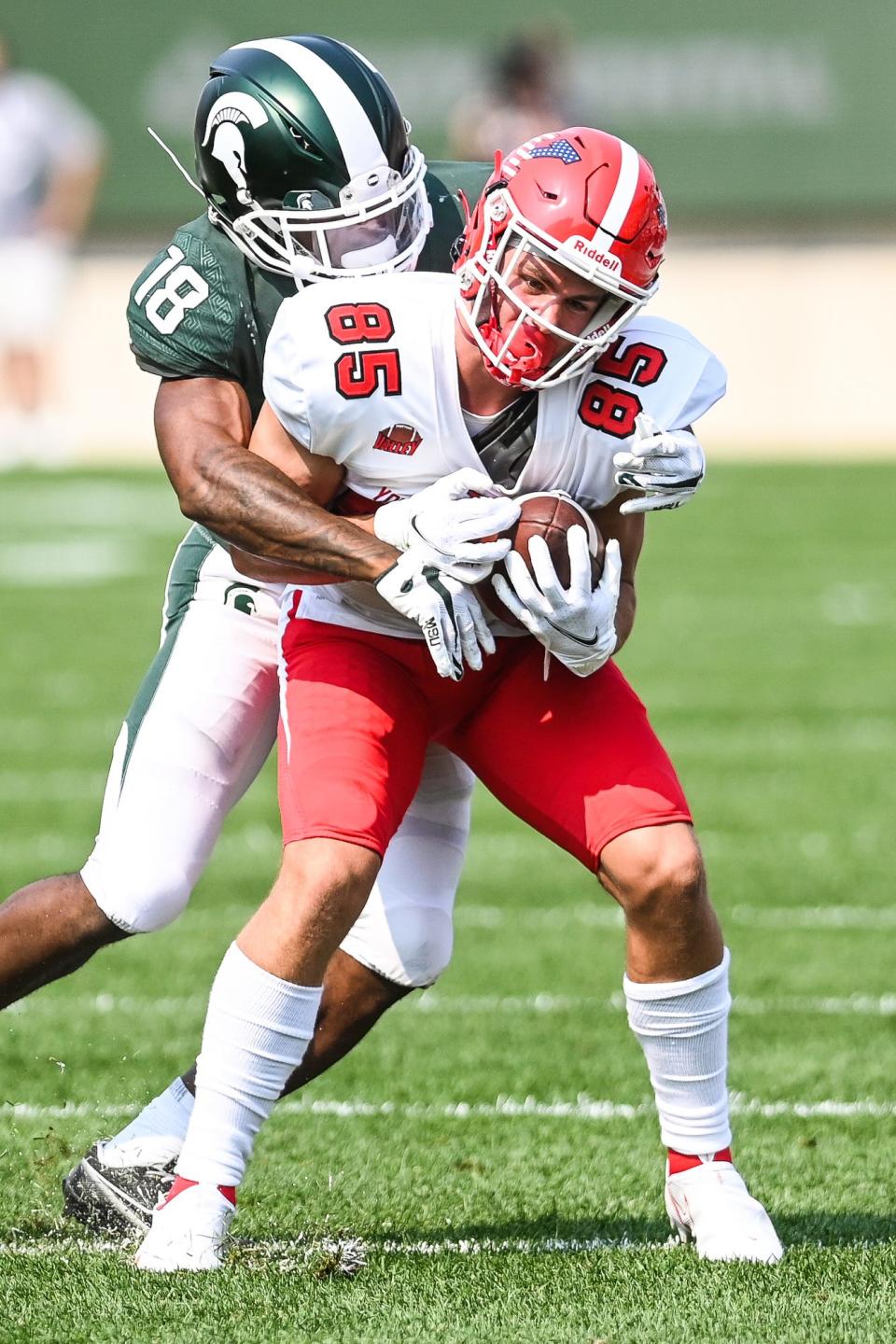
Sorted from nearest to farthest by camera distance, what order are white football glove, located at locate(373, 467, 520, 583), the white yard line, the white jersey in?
white football glove, located at locate(373, 467, 520, 583)
the white jersey
the white yard line

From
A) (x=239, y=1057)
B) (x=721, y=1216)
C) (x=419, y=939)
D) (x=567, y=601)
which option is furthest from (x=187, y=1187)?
(x=567, y=601)

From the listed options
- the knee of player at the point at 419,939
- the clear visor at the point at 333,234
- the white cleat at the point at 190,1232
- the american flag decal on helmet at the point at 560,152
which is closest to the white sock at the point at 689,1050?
the knee of player at the point at 419,939

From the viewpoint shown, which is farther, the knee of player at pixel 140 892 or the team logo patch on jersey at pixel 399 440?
the knee of player at pixel 140 892

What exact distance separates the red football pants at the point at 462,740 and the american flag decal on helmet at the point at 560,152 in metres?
0.75

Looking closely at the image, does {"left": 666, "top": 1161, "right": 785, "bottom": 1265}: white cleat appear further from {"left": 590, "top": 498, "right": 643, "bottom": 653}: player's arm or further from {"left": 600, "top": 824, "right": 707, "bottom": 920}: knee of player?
{"left": 590, "top": 498, "right": 643, "bottom": 653}: player's arm

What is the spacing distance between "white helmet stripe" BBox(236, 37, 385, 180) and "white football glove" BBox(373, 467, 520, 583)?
32.4 inches

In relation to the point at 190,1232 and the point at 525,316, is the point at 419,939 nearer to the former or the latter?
the point at 190,1232

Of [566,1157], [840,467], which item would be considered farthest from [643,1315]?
[840,467]

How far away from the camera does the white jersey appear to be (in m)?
3.38

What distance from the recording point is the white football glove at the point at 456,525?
3.28 m

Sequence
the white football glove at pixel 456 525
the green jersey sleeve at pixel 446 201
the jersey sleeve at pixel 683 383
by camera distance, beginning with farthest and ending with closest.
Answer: the green jersey sleeve at pixel 446 201 → the jersey sleeve at pixel 683 383 → the white football glove at pixel 456 525

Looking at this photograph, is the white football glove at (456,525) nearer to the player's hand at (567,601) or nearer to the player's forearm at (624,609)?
the player's hand at (567,601)

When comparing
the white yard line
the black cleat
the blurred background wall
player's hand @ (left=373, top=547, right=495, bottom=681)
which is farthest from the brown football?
the blurred background wall

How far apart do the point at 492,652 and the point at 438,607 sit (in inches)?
6.4
